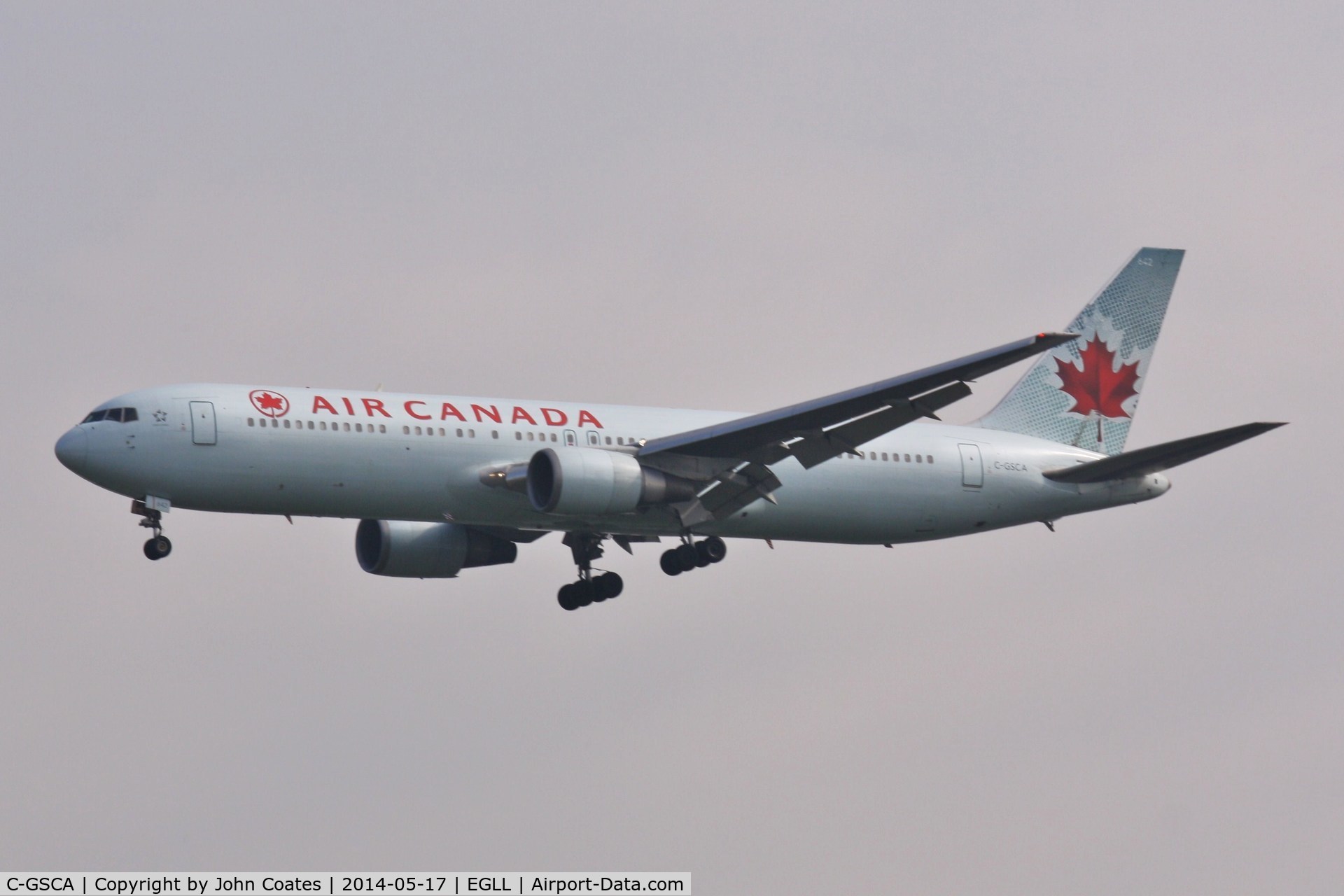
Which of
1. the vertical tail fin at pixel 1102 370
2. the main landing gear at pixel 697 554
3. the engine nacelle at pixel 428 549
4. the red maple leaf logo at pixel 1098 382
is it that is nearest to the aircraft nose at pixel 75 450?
the engine nacelle at pixel 428 549

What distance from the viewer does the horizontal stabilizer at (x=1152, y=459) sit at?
44.8 m

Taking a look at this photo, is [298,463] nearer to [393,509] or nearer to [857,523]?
[393,509]

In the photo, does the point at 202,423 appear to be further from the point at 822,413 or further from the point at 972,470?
the point at 972,470

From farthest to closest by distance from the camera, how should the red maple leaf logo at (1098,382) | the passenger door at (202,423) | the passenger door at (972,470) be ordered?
the red maple leaf logo at (1098,382), the passenger door at (972,470), the passenger door at (202,423)

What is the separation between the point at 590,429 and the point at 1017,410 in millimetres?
12467

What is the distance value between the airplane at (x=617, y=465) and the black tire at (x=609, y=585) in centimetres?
5

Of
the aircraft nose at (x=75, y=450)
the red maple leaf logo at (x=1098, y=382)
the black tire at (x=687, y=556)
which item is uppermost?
the red maple leaf logo at (x=1098, y=382)

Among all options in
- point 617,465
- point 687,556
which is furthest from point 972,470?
point 617,465

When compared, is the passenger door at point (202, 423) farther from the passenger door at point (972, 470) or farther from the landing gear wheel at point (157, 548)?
the passenger door at point (972, 470)

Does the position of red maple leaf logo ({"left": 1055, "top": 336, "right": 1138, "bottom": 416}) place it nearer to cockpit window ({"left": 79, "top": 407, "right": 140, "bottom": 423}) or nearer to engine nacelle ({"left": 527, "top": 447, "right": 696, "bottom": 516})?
engine nacelle ({"left": 527, "top": 447, "right": 696, "bottom": 516})

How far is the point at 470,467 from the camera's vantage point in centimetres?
4484

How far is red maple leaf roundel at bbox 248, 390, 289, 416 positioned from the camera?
43.7 meters

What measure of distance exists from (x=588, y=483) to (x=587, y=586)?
814 cm

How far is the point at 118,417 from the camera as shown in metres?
43.5
